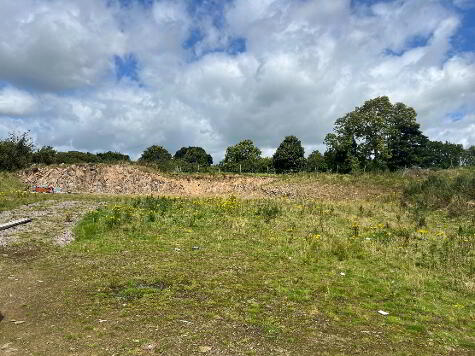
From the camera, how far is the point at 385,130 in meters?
A: 71.0

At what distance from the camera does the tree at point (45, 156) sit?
2256 inches

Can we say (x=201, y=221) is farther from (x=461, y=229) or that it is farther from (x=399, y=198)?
(x=399, y=198)

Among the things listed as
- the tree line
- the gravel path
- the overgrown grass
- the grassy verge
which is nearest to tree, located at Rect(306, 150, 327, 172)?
the tree line

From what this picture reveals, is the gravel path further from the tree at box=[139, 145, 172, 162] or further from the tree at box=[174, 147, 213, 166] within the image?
the tree at box=[174, 147, 213, 166]

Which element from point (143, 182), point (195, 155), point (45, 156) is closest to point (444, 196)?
point (143, 182)

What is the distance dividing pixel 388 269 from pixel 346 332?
5755 mm

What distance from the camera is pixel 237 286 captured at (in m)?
10.7

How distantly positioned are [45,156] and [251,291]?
55969mm

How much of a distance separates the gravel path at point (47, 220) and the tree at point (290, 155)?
206ft

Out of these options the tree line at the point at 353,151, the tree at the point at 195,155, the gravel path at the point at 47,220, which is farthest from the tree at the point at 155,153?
the gravel path at the point at 47,220

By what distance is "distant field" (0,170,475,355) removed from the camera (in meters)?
7.46

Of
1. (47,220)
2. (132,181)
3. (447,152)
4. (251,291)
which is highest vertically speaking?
(447,152)

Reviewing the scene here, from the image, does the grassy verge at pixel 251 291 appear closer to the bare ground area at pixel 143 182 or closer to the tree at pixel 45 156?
the bare ground area at pixel 143 182

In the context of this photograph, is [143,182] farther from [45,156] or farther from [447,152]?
[447,152]
